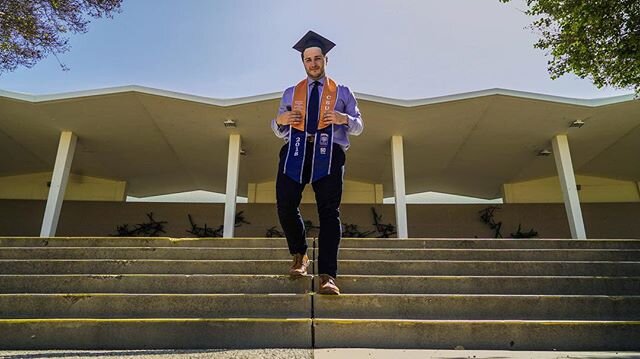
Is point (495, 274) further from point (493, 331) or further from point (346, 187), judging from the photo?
point (346, 187)

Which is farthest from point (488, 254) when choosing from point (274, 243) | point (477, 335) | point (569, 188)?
point (569, 188)

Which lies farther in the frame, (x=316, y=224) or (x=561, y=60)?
(x=316, y=224)

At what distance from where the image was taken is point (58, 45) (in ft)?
20.8

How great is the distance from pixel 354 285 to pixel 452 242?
2292 mm

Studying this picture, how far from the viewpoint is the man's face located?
9.34 ft

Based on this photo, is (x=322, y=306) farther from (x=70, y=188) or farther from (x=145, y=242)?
(x=70, y=188)

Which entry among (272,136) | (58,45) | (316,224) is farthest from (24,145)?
(316,224)

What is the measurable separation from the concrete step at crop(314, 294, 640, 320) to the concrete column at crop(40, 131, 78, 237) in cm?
792

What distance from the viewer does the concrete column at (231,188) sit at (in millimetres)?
8655

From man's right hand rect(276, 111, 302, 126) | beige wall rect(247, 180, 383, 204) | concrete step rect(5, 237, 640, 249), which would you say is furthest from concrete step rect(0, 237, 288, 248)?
beige wall rect(247, 180, 383, 204)

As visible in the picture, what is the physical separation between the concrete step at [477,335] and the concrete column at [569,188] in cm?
688

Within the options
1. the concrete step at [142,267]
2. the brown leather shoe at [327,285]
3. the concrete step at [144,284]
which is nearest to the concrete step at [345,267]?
the concrete step at [142,267]

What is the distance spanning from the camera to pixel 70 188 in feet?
44.9

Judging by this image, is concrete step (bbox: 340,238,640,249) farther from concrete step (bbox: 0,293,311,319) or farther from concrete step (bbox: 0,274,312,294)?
concrete step (bbox: 0,293,311,319)
